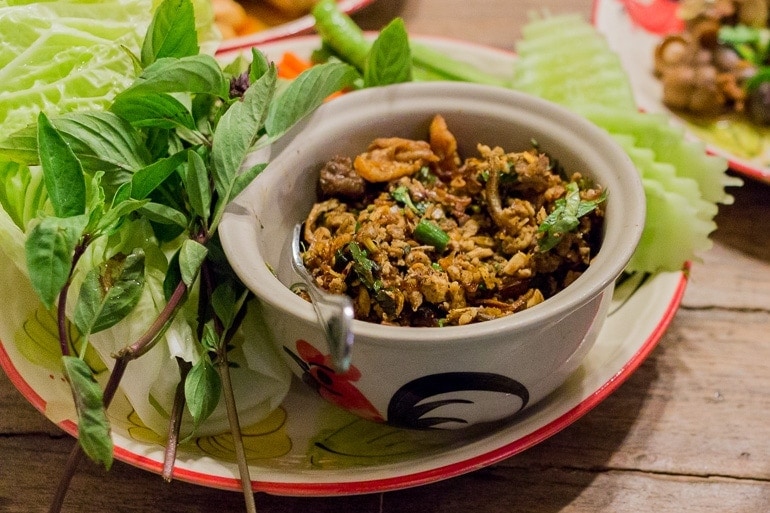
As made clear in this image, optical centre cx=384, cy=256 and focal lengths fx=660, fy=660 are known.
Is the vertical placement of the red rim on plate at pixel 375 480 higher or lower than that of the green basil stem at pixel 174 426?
lower

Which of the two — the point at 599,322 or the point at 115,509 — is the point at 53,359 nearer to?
the point at 115,509

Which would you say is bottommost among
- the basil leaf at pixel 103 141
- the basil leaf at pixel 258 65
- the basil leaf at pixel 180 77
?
the basil leaf at pixel 103 141

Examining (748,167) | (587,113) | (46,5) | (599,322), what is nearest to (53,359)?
(46,5)

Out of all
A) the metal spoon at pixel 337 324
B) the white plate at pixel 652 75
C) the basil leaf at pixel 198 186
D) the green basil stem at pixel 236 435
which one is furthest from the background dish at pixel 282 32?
the metal spoon at pixel 337 324

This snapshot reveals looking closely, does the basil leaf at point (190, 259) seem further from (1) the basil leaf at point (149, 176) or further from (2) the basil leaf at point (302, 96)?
(2) the basil leaf at point (302, 96)

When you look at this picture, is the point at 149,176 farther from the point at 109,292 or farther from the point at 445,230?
A: the point at 445,230

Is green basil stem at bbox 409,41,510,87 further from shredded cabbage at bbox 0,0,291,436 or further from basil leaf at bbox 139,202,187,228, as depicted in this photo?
basil leaf at bbox 139,202,187,228

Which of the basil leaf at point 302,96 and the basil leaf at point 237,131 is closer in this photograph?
the basil leaf at point 237,131

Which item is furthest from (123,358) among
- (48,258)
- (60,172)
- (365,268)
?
(365,268)
